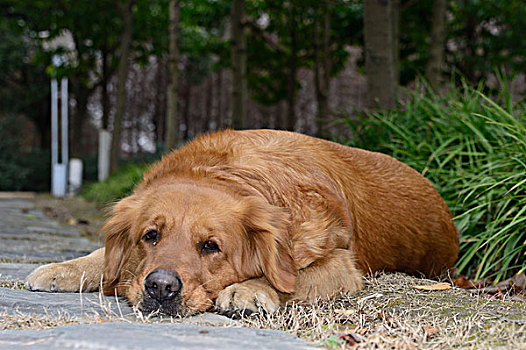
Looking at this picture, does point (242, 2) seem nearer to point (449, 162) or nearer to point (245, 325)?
point (449, 162)

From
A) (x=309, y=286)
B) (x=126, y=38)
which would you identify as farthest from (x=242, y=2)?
(x=309, y=286)

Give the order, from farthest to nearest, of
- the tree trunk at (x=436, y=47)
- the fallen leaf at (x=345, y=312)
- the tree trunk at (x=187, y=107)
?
the tree trunk at (x=187, y=107)
the tree trunk at (x=436, y=47)
the fallen leaf at (x=345, y=312)

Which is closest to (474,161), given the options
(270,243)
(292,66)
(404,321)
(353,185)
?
(353,185)

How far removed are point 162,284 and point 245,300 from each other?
337mm

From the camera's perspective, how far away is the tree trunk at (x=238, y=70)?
914cm

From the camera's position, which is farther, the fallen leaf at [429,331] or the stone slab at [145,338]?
the fallen leaf at [429,331]

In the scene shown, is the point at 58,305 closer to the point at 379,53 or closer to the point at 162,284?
the point at 162,284

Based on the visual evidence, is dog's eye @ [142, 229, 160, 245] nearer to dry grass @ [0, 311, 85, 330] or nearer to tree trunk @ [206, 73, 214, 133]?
dry grass @ [0, 311, 85, 330]

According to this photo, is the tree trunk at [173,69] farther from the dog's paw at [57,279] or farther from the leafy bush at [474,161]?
the dog's paw at [57,279]

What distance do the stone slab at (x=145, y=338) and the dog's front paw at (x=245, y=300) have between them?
0.30 metres

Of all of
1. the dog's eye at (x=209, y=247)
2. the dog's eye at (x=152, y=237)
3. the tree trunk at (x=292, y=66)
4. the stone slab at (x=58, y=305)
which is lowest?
the stone slab at (x=58, y=305)

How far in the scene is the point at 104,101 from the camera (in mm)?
15867

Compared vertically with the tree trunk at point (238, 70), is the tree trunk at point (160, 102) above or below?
above

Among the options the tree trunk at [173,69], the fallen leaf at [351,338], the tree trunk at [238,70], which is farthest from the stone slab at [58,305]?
the tree trunk at [173,69]
